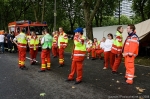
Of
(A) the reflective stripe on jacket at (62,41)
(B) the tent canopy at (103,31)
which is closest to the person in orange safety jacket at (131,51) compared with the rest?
(A) the reflective stripe on jacket at (62,41)

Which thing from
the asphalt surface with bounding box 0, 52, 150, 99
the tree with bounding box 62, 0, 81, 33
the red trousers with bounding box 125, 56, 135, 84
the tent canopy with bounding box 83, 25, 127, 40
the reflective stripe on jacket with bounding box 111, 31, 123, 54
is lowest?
the asphalt surface with bounding box 0, 52, 150, 99

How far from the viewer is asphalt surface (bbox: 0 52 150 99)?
6000 millimetres

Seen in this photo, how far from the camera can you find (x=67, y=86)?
6984mm

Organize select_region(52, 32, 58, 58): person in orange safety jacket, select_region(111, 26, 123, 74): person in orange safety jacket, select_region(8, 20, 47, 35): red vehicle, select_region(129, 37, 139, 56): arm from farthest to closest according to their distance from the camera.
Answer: select_region(8, 20, 47, 35): red vehicle
select_region(52, 32, 58, 58): person in orange safety jacket
select_region(111, 26, 123, 74): person in orange safety jacket
select_region(129, 37, 139, 56): arm

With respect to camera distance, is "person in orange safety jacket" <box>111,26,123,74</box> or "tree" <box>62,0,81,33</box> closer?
"person in orange safety jacket" <box>111,26,123,74</box>

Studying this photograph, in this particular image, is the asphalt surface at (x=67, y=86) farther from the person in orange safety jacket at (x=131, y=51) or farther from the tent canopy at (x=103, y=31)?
the tent canopy at (x=103, y=31)

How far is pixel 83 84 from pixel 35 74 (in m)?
2.54

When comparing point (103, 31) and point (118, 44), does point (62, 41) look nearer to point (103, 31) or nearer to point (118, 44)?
point (118, 44)

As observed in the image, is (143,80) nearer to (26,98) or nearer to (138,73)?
(138,73)

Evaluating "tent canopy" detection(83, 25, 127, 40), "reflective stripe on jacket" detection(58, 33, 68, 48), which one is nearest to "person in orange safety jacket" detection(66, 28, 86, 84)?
"reflective stripe on jacket" detection(58, 33, 68, 48)

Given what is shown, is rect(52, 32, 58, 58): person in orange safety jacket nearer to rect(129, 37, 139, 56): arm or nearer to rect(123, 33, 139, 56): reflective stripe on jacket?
rect(123, 33, 139, 56): reflective stripe on jacket

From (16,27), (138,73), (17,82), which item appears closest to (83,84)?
(17,82)

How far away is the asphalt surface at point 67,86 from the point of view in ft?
19.7

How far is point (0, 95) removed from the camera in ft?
20.0
